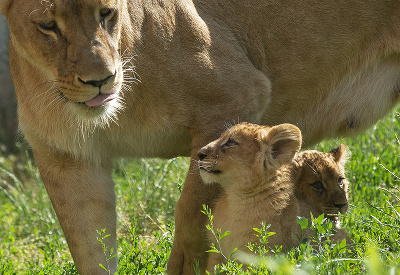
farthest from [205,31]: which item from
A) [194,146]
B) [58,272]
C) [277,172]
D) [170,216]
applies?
[170,216]

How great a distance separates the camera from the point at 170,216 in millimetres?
5387

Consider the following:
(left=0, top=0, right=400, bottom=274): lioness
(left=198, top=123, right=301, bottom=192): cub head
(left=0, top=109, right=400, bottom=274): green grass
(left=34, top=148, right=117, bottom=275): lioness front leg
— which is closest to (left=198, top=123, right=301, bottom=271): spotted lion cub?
(left=198, top=123, right=301, bottom=192): cub head

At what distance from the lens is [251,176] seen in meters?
3.52

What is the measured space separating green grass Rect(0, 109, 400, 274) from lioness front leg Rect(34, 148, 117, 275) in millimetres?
177

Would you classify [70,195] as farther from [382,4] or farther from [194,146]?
[382,4]

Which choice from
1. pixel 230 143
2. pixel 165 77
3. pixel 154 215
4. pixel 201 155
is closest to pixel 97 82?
pixel 165 77

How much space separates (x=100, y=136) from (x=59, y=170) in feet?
1.03

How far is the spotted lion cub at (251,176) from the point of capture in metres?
3.46

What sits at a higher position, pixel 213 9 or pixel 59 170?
pixel 213 9

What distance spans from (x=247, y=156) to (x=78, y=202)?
1.04 m

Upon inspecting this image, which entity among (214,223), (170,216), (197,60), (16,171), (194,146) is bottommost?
(16,171)

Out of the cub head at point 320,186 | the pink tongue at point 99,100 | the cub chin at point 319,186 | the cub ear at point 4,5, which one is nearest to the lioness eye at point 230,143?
the cub chin at point 319,186

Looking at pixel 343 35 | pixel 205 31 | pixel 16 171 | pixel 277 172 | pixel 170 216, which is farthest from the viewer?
pixel 16 171

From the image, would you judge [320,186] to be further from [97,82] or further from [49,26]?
[49,26]
